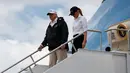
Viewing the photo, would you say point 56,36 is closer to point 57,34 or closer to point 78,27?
point 57,34

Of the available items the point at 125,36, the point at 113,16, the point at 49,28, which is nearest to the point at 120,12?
the point at 113,16

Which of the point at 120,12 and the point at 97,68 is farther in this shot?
the point at 120,12

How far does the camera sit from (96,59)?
966 cm

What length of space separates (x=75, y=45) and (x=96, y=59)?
728 mm

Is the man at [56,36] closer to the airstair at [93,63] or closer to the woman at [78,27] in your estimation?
the woman at [78,27]

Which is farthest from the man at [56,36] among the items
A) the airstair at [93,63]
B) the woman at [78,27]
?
the airstair at [93,63]

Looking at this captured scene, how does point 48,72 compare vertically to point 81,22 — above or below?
below

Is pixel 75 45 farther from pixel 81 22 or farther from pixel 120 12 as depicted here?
pixel 120 12

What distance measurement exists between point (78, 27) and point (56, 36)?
0.64 m

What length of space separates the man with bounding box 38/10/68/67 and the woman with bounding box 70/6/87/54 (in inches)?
10.6

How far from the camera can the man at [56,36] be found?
10180 millimetres

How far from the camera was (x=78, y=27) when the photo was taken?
397 inches

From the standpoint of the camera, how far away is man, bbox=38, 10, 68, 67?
1018 centimetres

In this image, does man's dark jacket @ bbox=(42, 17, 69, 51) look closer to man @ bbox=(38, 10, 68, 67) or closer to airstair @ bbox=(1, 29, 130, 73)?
man @ bbox=(38, 10, 68, 67)
